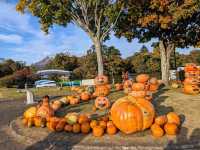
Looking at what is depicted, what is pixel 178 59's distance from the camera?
78938 mm

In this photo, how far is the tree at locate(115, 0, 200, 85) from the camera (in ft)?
84.5

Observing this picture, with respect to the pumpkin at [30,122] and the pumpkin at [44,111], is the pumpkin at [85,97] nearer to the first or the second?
the pumpkin at [44,111]

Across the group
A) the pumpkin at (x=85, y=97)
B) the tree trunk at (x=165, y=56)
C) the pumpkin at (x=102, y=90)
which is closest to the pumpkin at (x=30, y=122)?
the pumpkin at (x=102, y=90)

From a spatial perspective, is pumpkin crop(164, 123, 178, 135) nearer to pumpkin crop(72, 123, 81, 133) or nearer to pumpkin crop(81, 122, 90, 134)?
pumpkin crop(81, 122, 90, 134)

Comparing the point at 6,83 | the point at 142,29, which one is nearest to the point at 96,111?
the point at 142,29

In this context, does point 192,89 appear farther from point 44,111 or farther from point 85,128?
point 85,128

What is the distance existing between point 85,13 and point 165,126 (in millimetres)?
16389

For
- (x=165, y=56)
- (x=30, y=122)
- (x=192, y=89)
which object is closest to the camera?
(x=30, y=122)

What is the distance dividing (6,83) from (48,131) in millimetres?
41732

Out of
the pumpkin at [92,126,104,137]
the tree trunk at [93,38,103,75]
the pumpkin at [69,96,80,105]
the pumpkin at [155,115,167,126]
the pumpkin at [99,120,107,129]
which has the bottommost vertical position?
the pumpkin at [92,126,104,137]

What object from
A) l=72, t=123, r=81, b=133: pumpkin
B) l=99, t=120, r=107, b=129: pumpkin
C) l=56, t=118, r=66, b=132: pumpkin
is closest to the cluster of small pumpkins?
l=99, t=120, r=107, b=129: pumpkin

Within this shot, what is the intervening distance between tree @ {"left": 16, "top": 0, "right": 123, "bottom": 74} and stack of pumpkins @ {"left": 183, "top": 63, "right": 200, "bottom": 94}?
941 centimetres

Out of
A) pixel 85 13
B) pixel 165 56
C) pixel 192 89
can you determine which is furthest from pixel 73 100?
pixel 165 56

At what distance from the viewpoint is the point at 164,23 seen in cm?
2609
